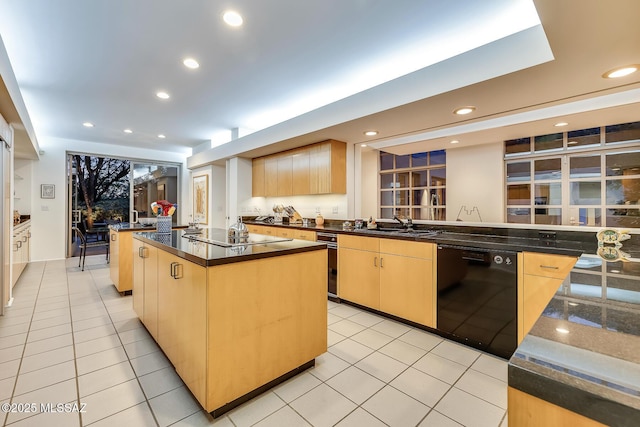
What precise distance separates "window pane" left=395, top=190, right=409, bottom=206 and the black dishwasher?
12.6 feet

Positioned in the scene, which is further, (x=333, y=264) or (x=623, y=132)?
(x=623, y=132)

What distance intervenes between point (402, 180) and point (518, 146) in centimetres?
220

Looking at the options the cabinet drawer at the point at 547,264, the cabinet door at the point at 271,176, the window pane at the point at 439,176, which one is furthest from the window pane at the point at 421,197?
the cabinet drawer at the point at 547,264

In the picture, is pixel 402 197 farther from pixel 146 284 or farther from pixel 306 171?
pixel 146 284

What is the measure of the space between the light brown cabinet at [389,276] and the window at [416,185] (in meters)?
3.21

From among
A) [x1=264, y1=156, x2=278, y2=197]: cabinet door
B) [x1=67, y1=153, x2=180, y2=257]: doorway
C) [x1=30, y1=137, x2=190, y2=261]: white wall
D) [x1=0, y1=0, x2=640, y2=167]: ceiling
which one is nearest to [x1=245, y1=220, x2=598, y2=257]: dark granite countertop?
[x1=0, y1=0, x2=640, y2=167]: ceiling

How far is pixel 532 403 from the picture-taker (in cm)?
48


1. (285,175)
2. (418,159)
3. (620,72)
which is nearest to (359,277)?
(285,175)

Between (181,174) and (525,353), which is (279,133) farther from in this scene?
(181,174)

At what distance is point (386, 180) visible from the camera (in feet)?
21.9

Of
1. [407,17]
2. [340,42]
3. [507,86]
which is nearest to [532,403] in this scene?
[507,86]

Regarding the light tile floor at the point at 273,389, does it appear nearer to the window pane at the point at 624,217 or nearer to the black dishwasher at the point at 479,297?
the black dishwasher at the point at 479,297

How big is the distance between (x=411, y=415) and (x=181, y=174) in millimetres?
7968

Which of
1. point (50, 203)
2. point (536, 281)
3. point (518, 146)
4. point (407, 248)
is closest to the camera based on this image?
point (536, 281)
